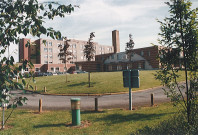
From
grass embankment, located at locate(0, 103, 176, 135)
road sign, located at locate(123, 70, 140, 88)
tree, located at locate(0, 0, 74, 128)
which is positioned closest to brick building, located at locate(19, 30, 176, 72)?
road sign, located at locate(123, 70, 140, 88)

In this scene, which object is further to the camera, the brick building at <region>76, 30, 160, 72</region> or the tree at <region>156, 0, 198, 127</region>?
the brick building at <region>76, 30, 160, 72</region>

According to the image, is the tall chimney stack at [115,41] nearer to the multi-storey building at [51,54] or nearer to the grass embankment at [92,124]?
the multi-storey building at [51,54]

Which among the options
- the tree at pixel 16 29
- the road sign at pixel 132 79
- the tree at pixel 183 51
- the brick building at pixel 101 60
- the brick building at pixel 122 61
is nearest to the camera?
the tree at pixel 16 29

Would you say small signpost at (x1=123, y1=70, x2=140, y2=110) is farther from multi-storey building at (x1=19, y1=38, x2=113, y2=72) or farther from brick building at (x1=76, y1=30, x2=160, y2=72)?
multi-storey building at (x1=19, y1=38, x2=113, y2=72)

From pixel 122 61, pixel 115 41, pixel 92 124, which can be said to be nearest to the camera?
pixel 92 124

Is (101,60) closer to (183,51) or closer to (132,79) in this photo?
(132,79)

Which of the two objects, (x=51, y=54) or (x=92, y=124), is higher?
(x=51, y=54)

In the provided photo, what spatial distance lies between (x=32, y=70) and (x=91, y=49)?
799 inches

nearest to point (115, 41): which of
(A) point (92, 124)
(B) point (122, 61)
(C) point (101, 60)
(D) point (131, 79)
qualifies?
(C) point (101, 60)

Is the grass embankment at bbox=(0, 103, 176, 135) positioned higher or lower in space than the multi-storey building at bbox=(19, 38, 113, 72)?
lower

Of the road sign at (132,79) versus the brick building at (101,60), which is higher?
the brick building at (101,60)

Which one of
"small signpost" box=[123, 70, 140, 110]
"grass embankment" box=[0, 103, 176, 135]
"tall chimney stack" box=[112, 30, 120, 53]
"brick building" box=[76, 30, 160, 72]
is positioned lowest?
"grass embankment" box=[0, 103, 176, 135]

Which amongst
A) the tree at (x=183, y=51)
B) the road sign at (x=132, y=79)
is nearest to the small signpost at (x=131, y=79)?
the road sign at (x=132, y=79)

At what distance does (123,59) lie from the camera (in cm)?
5978
